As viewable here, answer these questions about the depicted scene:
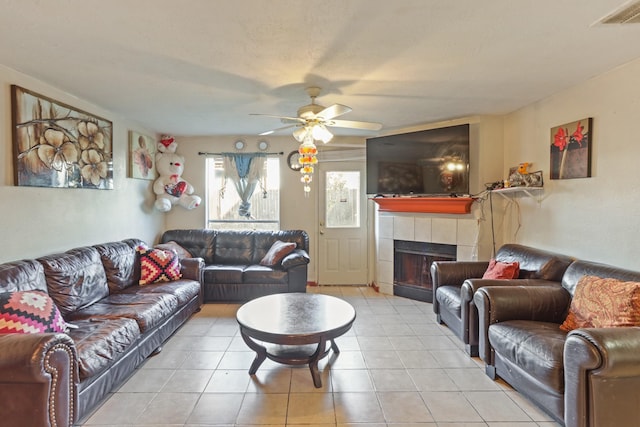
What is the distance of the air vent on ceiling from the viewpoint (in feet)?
5.69

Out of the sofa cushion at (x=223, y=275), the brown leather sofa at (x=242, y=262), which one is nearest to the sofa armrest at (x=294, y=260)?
the brown leather sofa at (x=242, y=262)

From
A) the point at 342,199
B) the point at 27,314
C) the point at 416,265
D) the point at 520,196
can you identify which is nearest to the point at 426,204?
the point at 416,265

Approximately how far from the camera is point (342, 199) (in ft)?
17.1

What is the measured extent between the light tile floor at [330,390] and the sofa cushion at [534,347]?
31cm

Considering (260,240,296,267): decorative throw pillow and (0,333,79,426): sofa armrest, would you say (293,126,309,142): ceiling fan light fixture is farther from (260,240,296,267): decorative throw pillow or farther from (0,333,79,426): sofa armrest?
(0,333,79,426): sofa armrest

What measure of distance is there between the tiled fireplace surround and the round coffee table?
2.02 metres

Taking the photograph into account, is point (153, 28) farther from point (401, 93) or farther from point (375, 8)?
point (401, 93)

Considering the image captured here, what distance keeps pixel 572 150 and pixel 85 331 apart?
424 centimetres

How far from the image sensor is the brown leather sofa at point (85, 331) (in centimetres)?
164

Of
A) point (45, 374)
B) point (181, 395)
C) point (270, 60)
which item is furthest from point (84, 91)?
point (181, 395)

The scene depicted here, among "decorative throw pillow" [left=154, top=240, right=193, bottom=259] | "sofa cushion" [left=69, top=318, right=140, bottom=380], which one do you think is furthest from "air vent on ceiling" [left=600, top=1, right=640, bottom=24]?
"decorative throw pillow" [left=154, top=240, right=193, bottom=259]

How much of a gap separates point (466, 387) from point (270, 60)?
9.11 ft

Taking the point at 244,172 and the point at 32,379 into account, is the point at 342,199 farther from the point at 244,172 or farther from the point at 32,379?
the point at 32,379

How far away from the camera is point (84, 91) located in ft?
10.0
